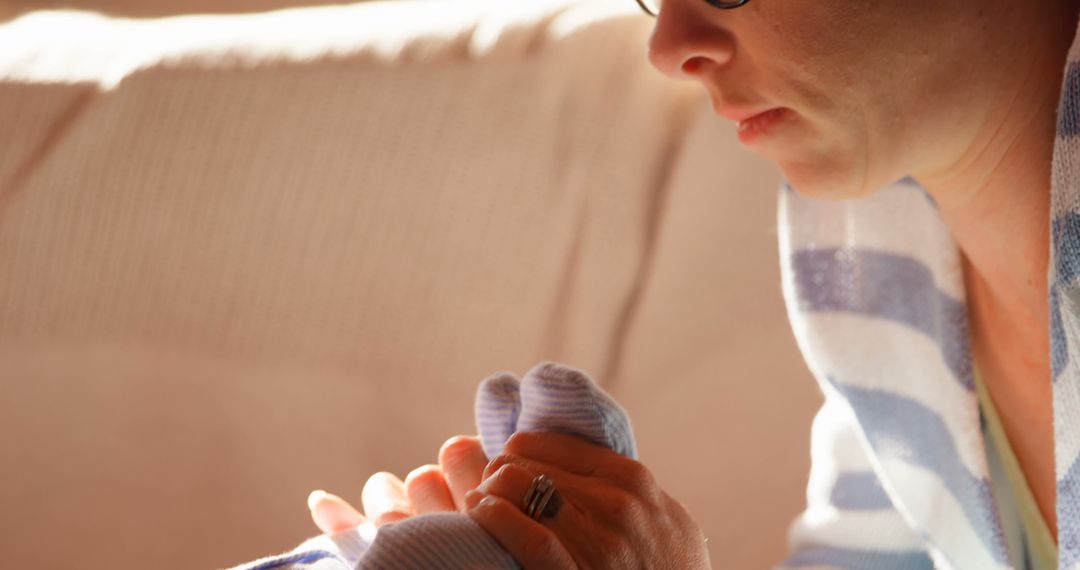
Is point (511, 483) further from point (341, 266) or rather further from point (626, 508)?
point (341, 266)

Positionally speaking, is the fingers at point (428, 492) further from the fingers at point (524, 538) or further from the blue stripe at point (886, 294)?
the blue stripe at point (886, 294)

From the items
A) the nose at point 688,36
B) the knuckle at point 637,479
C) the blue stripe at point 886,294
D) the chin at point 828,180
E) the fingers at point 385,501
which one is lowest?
the fingers at point 385,501

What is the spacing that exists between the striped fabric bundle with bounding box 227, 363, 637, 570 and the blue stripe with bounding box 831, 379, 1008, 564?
1.20 feet

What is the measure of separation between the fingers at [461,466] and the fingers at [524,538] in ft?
0.44

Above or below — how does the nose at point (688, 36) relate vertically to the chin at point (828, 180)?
above

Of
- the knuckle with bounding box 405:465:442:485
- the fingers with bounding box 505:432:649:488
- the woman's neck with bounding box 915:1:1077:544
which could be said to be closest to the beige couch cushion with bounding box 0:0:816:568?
the woman's neck with bounding box 915:1:1077:544

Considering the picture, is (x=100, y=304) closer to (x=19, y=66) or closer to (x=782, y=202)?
(x=19, y=66)

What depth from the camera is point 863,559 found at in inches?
42.0

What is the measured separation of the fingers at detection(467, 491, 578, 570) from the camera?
2.06 feet

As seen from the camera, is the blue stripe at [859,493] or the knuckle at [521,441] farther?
the blue stripe at [859,493]

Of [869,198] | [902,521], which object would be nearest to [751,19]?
[869,198]

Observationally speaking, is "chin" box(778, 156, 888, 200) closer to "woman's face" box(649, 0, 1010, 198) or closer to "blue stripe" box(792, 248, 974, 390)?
"woman's face" box(649, 0, 1010, 198)

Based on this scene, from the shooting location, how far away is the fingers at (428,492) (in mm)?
795

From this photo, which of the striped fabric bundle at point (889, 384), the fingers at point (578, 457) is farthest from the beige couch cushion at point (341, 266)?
the fingers at point (578, 457)
